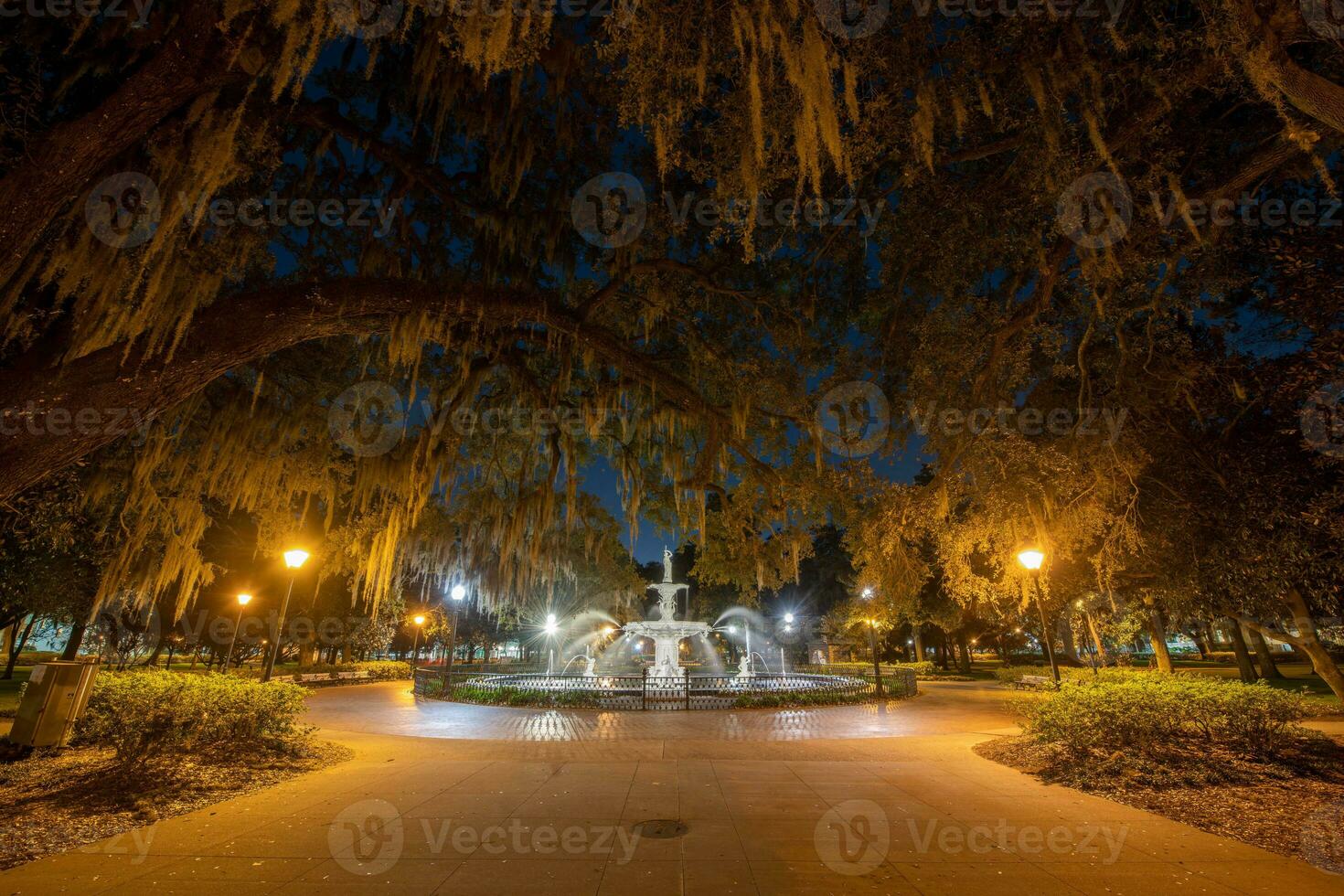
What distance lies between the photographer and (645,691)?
14781mm

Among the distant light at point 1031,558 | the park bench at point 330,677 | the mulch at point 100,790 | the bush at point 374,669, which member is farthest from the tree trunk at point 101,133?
the bush at point 374,669

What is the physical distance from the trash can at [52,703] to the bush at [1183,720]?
14.1 metres

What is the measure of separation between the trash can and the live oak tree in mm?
1648

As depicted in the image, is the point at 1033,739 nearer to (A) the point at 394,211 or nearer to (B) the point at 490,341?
(B) the point at 490,341

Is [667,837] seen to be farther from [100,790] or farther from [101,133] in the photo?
[101,133]

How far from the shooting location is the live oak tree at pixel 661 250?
4699 millimetres

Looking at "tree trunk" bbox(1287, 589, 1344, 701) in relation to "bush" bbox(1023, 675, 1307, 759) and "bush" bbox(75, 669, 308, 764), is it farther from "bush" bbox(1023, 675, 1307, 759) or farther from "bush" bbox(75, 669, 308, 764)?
"bush" bbox(75, 669, 308, 764)

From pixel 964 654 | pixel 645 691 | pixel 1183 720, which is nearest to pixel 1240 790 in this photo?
pixel 1183 720

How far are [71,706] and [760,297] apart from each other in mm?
11907

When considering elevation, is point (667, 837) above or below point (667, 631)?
below

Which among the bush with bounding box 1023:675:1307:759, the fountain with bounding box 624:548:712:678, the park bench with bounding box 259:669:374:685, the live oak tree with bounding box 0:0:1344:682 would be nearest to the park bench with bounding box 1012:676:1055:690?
the live oak tree with bounding box 0:0:1344:682

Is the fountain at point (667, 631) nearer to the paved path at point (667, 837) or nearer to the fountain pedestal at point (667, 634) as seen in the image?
the fountain pedestal at point (667, 634)

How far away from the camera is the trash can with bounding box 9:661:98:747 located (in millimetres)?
7605

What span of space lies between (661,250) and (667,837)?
7.35 meters
